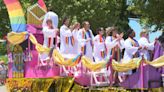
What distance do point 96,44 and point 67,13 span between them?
14.1 meters

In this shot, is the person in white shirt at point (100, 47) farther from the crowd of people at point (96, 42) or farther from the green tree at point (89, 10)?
the green tree at point (89, 10)

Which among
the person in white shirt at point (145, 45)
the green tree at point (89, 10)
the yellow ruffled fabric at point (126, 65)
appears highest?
the green tree at point (89, 10)

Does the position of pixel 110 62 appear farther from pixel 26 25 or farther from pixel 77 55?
pixel 26 25

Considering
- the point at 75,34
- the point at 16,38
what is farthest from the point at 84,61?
the point at 16,38

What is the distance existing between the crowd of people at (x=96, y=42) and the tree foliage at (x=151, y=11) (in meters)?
9.47

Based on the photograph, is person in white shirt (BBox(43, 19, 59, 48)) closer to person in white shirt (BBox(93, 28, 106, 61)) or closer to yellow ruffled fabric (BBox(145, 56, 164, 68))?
person in white shirt (BBox(93, 28, 106, 61))

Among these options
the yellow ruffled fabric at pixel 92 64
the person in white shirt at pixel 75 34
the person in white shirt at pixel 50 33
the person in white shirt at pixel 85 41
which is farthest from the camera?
the person in white shirt at pixel 50 33

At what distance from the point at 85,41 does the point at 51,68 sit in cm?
116

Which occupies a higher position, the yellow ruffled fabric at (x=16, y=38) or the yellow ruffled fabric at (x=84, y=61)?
the yellow ruffled fabric at (x=16, y=38)

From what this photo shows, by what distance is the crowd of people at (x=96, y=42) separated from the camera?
11344 mm

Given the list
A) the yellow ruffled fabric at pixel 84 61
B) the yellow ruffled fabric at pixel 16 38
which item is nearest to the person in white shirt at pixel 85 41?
the yellow ruffled fabric at pixel 84 61

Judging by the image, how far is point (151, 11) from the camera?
22.0m

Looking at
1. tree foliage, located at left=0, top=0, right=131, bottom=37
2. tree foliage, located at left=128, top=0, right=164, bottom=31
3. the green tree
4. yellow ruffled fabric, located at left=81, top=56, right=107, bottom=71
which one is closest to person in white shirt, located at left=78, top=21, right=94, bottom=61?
yellow ruffled fabric, located at left=81, top=56, right=107, bottom=71

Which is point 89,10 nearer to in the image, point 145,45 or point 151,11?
point 151,11
